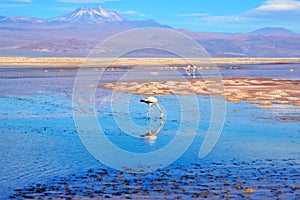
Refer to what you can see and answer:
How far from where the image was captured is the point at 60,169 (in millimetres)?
16203

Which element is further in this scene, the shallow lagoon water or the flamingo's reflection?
the flamingo's reflection

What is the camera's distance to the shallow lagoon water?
16.5 meters

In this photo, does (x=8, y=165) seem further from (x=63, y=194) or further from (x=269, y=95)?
(x=269, y=95)

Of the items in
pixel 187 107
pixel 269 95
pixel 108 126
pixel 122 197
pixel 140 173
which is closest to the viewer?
pixel 122 197

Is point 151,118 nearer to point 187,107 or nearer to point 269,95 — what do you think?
point 187,107

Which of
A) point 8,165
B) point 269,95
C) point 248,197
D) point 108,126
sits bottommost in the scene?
point 248,197

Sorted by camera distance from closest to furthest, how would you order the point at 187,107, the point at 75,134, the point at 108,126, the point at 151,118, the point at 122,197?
the point at 122,197, the point at 75,134, the point at 108,126, the point at 151,118, the point at 187,107

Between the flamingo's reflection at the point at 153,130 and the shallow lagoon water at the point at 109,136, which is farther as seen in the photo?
the flamingo's reflection at the point at 153,130

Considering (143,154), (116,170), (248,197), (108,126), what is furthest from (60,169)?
(108,126)

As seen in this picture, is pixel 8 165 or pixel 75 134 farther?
pixel 75 134

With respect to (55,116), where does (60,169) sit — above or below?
below

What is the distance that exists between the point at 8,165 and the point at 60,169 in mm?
1900

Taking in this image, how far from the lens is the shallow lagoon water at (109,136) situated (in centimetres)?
1647

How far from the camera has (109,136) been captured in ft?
73.0
